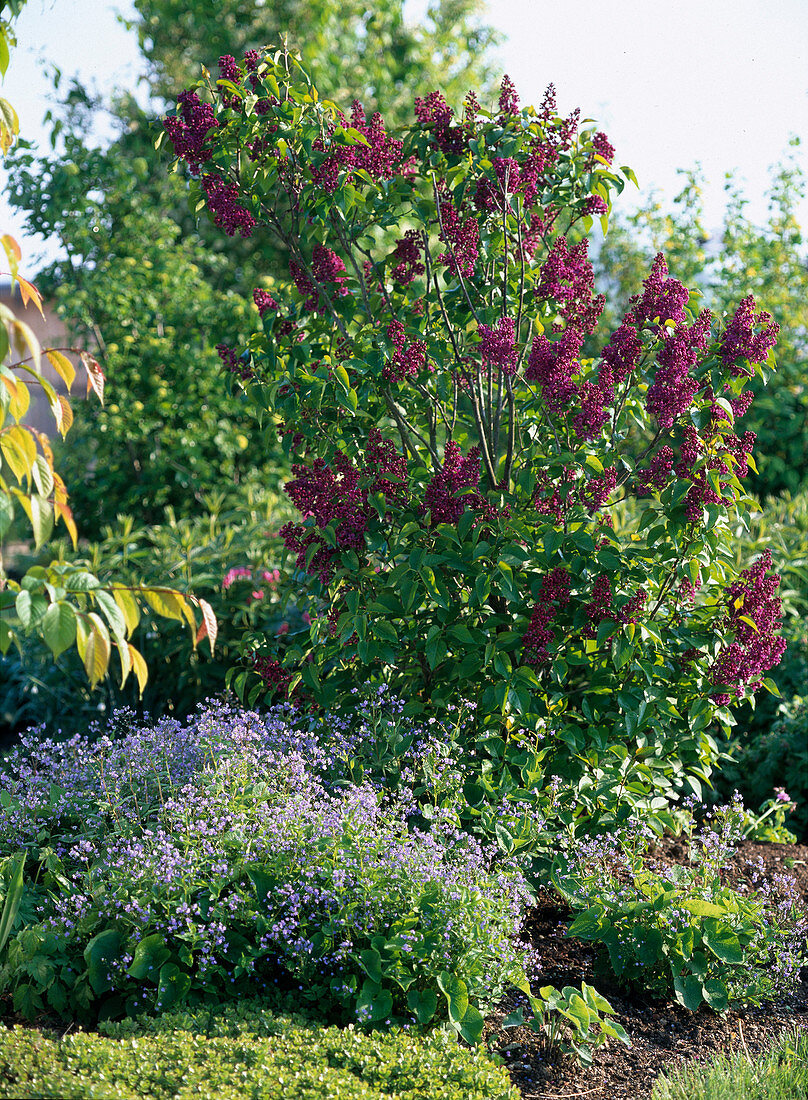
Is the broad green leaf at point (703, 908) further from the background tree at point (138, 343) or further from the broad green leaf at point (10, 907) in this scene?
the background tree at point (138, 343)

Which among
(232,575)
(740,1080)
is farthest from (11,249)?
(232,575)

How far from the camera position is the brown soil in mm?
2396

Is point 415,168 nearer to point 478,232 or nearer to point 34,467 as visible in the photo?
point 478,232

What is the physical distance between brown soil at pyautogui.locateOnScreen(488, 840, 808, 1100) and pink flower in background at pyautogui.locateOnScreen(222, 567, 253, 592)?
90.1 inches

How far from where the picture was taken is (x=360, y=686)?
3238 millimetres

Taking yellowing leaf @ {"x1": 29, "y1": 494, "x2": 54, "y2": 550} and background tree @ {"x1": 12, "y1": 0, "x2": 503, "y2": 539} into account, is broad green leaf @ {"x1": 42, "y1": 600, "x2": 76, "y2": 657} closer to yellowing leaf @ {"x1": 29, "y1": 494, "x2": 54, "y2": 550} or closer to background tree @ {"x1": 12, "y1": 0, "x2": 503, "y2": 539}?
yellowing leaf @ {"x1": 29, "y1": 494, "x2": 54, "y2": 550}

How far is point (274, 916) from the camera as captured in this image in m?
2.46

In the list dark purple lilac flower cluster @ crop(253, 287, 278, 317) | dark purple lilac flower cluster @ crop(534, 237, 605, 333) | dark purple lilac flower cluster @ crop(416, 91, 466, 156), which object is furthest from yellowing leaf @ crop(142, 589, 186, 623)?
dark purple lilac flower cluster @ crop(416, 91, 466, 156)

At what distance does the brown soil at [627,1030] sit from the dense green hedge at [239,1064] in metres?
0.27

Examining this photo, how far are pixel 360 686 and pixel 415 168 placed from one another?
1.83m

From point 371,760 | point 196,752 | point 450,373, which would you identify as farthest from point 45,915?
point 450,373

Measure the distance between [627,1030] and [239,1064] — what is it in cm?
114

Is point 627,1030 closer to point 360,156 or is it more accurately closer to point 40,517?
point 40,517

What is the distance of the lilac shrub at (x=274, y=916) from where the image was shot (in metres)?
2.37
